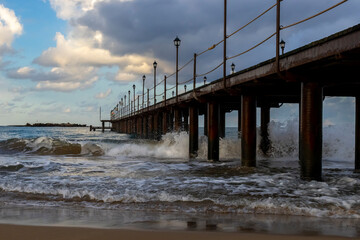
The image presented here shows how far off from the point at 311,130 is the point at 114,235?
5.86 metres

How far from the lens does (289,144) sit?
19266mm

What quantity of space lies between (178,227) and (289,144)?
1549 centimetres

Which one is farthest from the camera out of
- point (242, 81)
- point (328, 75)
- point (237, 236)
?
point (242, 81)

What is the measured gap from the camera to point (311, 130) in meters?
8.69

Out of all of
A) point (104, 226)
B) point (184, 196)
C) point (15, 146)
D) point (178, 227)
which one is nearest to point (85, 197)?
point (184, 196)

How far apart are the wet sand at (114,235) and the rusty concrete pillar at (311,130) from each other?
15.3 feet

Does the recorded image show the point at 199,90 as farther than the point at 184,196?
Yes

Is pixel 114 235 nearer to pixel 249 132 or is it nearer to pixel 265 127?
pixel 249 132

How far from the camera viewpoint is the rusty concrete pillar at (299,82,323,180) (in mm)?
8688

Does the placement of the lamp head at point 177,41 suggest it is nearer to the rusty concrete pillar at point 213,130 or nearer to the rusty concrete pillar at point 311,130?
the rusty concrete pillar at point 213,130

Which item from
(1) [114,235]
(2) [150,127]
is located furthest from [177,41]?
(1) [114,235]

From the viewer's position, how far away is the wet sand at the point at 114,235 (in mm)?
4246

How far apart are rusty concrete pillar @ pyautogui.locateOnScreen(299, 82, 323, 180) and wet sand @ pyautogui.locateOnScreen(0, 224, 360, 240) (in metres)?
4.66

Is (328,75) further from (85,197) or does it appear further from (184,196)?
(85,197)
